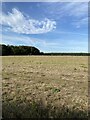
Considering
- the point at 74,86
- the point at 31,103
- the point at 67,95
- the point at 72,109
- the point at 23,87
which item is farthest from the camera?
the point at 74,86

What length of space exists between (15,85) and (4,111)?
3.86 meters

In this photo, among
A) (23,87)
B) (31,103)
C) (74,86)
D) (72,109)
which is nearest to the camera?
(72,109)

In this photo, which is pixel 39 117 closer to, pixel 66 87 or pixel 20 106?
pixel 20 106

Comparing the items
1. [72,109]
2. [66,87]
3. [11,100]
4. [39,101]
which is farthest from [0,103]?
[66,87]

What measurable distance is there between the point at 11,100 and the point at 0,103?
1.80 ft

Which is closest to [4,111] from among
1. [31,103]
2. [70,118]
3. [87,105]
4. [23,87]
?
[31,103]

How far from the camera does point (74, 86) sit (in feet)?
34.0

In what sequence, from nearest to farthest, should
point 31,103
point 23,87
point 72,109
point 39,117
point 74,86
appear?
point 39,117, point 72,109, point 31,103, point 23,87, point 74,86

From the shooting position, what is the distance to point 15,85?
1009 cm

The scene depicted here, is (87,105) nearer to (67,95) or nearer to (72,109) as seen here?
(72,109)

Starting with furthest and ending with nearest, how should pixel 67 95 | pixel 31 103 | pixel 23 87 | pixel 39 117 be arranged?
1. pixel 23 87
2. pixel 67 95
3. pixel 31 103
4. pixel 39 117

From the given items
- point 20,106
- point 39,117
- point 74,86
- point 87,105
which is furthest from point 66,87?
point 39,117

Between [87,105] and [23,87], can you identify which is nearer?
[87,105]

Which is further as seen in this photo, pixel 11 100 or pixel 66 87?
pixel 66 87
